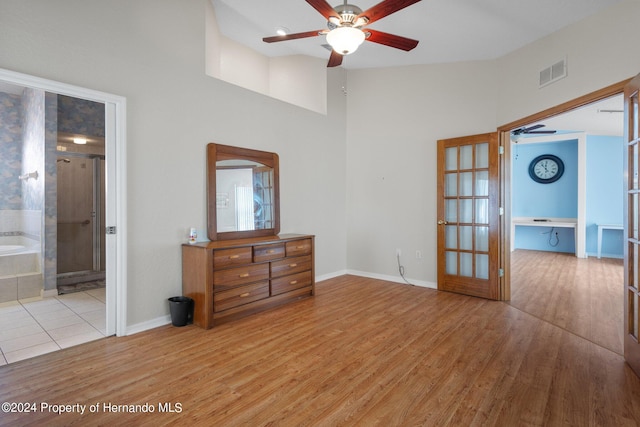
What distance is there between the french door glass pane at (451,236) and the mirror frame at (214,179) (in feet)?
7.70

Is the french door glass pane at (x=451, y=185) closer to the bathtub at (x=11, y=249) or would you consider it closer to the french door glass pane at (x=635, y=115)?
the french door glass pane at (x=635, y=115)

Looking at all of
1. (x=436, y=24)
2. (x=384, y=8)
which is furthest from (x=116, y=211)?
(x=436, y=24)

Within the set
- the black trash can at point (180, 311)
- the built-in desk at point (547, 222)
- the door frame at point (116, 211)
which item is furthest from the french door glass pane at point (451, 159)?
the built-in desk at point (547, 222)

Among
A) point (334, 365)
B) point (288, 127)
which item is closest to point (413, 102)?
point (288, 127)

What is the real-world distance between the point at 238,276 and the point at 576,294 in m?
4.38

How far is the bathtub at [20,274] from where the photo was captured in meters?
3.86

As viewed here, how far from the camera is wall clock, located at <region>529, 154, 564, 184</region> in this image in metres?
7.71

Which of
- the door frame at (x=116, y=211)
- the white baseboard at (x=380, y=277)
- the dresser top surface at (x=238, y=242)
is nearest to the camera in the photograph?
the door frame at (x=116, y=211)

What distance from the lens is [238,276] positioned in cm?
332

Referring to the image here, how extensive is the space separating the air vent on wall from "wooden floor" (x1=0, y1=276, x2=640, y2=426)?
247 cm

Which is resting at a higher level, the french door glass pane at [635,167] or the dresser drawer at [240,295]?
the french door glass pane at [635,167]

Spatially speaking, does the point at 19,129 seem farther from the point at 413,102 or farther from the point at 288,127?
the point at 413,102

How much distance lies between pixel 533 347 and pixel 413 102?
11.4ft

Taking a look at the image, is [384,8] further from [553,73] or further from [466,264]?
[466,264]
